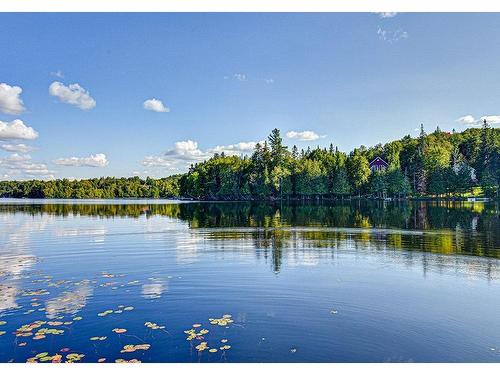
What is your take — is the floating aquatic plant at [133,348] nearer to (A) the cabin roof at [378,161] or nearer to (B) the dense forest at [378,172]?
(B) the dense forest at [378,172]

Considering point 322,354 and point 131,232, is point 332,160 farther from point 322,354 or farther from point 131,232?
point 322,354

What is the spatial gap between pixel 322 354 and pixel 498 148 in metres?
A: 148

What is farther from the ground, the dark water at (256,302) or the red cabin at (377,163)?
the red cabin at (377,163)

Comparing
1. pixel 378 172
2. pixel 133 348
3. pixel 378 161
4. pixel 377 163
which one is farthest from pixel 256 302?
pixel 377 163

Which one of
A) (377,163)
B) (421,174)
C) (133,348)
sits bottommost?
(133,348)

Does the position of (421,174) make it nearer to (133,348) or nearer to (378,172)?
(378,172)

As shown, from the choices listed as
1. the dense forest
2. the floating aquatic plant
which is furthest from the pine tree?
the floating aquatic plant

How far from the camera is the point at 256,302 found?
1650 cm

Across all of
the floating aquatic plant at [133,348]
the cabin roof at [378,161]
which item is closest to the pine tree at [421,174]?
the cabin roof at [378,161]

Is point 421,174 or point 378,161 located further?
point 378,161

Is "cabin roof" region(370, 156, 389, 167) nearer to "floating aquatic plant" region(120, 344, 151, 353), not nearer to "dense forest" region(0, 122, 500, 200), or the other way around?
"dense forest" region(0, 122, 500, 200)

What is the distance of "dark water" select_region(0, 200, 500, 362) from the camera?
11883mm

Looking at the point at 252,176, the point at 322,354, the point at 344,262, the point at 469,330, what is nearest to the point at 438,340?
the point at 469,330

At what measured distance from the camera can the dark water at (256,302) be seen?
1188 centimetres
